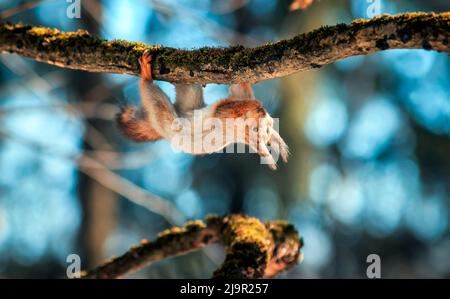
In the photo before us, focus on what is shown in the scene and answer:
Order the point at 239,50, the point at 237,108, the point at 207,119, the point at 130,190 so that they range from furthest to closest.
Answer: the point at 130,190 < the point at 207,119 < the point at 237,108 < the point at 239,50

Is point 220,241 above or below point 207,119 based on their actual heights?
below

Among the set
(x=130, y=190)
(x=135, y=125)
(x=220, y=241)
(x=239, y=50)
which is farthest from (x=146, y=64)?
(x=130, y=190)

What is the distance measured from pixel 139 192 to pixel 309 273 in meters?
5.48

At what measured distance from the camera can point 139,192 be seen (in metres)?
7.01

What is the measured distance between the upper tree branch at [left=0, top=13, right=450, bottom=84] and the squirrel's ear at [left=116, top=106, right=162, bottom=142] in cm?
145

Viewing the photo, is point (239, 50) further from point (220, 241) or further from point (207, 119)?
point (220, 241)

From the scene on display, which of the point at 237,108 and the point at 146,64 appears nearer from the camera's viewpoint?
the point at 146,64

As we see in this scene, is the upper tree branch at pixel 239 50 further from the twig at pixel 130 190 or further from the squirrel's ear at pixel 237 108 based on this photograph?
the twig at pixel 130 190

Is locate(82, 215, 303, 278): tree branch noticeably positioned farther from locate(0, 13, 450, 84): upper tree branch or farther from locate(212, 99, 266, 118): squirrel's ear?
locate(0, 13, 450, 84): upper tree branch

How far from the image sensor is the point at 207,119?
444cm

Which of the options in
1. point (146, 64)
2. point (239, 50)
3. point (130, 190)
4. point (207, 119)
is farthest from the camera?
point (130, 190)

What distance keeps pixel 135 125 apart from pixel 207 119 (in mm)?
864

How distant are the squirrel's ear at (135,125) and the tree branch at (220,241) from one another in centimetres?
111

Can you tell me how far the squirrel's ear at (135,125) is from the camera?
4.93m
